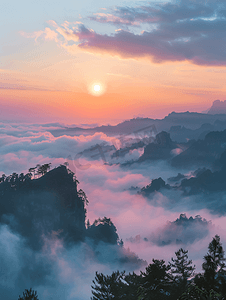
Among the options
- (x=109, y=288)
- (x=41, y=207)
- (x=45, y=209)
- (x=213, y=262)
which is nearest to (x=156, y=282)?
(x=213, y=262)

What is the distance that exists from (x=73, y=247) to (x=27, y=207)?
37.8 metres

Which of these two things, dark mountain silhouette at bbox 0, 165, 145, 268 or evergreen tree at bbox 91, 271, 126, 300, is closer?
evergreen tree at bbox 91, 271, 126, 300

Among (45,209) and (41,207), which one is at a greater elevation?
(41,207)

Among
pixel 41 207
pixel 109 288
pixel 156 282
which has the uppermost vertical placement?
pixel 41 207

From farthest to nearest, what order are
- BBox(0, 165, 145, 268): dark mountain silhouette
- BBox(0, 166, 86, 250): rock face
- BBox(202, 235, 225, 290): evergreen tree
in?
BBox(0, 165, 145, 268): dark mountain silhouette → BBox(0, 166, 86, 250): rock face → BBox(202, 235, 225, 290): evergreen tree

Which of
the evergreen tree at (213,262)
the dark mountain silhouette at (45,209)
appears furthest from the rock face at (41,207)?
the evergreen tree at (213,262)

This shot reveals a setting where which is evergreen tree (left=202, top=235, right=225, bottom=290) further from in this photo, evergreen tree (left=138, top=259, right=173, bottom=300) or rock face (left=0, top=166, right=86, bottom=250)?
rock face (left=0, top=166, right=86, bottom=250)

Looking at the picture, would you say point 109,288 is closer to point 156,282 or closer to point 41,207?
point 156,282

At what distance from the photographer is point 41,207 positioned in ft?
525

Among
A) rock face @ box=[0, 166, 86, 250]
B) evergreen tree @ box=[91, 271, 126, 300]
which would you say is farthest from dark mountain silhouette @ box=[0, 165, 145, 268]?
evergreen tree @ box=[91, 271, 126, 300]

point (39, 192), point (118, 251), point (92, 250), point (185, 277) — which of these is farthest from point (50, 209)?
point (185, 277)

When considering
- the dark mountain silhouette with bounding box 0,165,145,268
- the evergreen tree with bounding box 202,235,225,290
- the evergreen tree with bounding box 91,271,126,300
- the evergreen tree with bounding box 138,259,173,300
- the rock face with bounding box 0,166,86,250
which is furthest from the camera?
the dark mountain silhouette with bounding box 0,165,145,268

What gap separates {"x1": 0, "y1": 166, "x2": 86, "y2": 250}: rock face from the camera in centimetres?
15212

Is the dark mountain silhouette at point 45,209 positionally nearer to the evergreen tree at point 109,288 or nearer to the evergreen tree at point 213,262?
the evergreen tree at point 109,288
